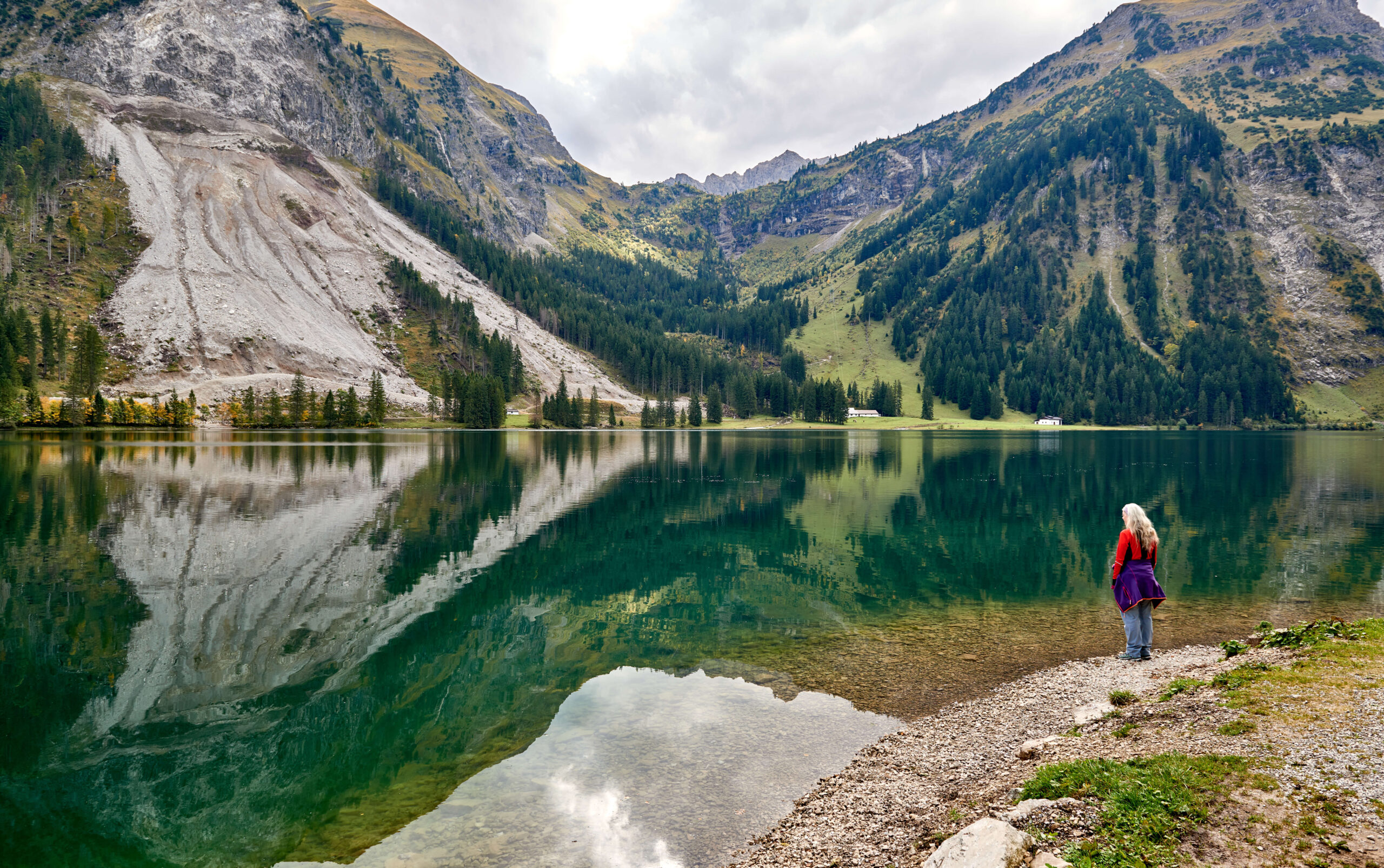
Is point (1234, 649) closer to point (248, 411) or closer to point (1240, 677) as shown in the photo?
point (1240, 677)

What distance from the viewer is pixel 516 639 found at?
21375 millimetres

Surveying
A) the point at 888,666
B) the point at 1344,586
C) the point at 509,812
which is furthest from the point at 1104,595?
the point at 509,812

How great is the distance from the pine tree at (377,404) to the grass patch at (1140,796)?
155 m

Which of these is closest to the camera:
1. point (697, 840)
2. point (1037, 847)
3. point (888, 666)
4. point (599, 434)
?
point (1037, 847)

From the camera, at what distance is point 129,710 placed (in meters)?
15.1

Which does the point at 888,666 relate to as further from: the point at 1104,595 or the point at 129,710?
the point at 129,710

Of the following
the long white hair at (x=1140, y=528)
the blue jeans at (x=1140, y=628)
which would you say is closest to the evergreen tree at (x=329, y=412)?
the blue jeans at (x=1140, y=628)

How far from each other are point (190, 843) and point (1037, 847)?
1311 centimetres

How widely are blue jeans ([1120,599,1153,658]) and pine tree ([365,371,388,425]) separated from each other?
5964 inches

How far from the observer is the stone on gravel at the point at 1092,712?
13.5 metres

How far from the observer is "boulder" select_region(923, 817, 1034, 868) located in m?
7.38

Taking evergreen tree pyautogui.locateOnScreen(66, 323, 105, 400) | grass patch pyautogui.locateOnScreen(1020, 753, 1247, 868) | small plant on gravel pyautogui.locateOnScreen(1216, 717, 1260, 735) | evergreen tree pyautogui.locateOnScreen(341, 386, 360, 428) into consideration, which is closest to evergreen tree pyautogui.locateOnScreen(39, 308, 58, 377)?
evergreen tree pyautogui.locateOnScreen(66, 323, 105, 400)

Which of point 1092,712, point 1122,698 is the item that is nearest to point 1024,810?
point 1092,712

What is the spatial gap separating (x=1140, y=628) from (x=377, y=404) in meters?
152
